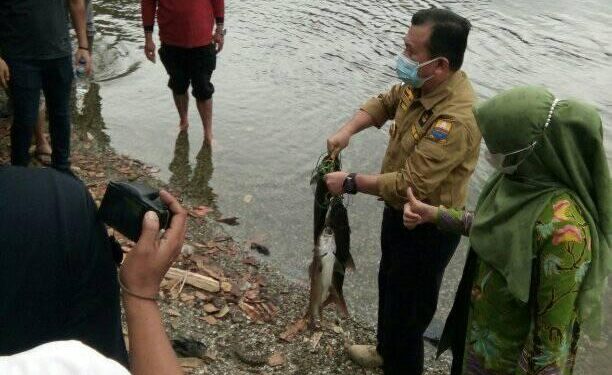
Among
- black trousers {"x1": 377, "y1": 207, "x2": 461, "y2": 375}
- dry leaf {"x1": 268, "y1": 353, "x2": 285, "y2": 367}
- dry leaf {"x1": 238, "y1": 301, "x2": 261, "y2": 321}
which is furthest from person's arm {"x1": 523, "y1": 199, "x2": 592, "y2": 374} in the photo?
dry leaf {"x1": 238, "y1": 301, "x2": 261, "y2": 321}

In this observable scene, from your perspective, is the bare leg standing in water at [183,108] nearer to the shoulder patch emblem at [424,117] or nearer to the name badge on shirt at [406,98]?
the name badge on shirt at [406,98]

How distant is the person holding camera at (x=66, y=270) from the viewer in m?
1.62

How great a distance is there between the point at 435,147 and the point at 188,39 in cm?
401

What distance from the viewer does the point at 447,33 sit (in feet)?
10.2

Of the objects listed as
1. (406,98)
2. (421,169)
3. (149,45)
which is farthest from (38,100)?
(421,169)

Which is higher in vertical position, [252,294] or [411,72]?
[411,72]

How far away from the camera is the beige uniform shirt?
2.99m

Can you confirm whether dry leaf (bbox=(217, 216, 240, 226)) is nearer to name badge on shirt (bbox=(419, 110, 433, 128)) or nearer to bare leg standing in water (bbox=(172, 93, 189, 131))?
bare leg standing in water (bbox=(172, 93, 189, 131))

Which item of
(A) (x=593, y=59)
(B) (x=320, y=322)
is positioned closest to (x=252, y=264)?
(B) (x=320, y=322)

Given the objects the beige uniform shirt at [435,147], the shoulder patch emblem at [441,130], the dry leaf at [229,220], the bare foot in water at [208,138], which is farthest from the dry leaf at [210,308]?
the bare foot in water at [208,138]

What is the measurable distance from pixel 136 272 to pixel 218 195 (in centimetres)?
452

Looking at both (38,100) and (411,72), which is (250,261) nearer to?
(38,100)

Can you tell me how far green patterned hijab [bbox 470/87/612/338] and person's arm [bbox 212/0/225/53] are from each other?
178 inches

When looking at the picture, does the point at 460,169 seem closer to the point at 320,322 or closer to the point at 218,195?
the point at 320,322
